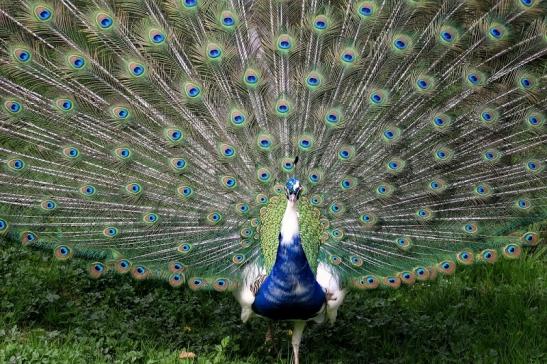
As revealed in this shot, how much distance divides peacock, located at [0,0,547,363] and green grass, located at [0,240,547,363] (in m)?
0.46

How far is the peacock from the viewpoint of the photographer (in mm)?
4348

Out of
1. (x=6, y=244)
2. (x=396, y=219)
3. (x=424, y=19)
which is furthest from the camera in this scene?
(x=6, y=244)

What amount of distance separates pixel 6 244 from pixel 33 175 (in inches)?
60.6

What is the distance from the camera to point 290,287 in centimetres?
419

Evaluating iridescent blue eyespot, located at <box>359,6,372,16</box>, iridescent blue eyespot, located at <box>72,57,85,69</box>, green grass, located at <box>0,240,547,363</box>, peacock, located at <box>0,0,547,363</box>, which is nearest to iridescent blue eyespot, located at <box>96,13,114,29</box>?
peacock, located at <box>0,0,547,363</box>

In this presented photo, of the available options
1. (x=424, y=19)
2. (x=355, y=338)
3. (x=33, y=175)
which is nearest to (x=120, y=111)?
(x=33, y=175)

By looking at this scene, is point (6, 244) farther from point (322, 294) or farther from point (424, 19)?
point (424, 19)

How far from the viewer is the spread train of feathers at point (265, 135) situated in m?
4.36

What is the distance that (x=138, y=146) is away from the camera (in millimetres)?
4547

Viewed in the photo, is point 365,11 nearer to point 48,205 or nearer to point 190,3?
point 190,3

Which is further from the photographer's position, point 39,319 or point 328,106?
point 39,319

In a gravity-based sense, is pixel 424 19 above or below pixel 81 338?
above

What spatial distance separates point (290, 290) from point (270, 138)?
819 mm

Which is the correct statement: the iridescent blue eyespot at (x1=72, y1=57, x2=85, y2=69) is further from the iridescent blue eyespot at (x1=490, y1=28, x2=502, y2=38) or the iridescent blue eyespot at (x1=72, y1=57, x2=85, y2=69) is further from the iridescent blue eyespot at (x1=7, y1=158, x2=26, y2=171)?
the iridescent blue eyespot at (x1=490, y1=28, x2=502, y2=38)
